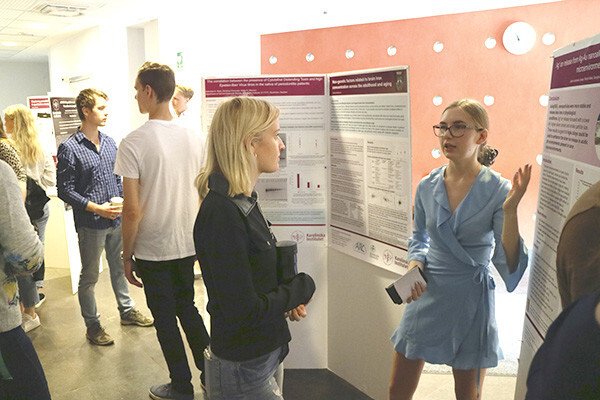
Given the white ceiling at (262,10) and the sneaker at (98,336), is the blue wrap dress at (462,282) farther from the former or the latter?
the white ceiling at (262,10)

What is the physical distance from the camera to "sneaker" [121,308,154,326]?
395 cm

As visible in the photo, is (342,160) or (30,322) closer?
Result: (342,160)

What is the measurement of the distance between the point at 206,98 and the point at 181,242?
0.82 meters

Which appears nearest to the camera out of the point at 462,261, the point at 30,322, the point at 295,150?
the point at 462,261

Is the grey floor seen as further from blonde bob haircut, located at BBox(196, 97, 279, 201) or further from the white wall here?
the white wall

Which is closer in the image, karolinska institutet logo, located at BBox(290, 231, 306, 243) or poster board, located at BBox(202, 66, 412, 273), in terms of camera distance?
poster board, located at BBox(202, 66, 412, 273)

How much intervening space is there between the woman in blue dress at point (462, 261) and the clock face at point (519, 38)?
2.40 meters

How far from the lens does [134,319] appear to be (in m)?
3.97

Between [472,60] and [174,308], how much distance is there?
3.10 meters

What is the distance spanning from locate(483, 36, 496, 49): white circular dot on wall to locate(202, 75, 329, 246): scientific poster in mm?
2081

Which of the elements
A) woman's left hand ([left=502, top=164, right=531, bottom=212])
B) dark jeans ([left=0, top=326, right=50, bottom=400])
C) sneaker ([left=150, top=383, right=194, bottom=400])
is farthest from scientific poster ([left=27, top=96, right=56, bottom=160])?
woman's left hand ([left=502, top=164, right=531, bottom=212])

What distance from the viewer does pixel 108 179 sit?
351 cm

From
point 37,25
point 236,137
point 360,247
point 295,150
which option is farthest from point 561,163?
point 37,25

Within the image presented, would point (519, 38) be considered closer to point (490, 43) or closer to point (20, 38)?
point (490, 43)
